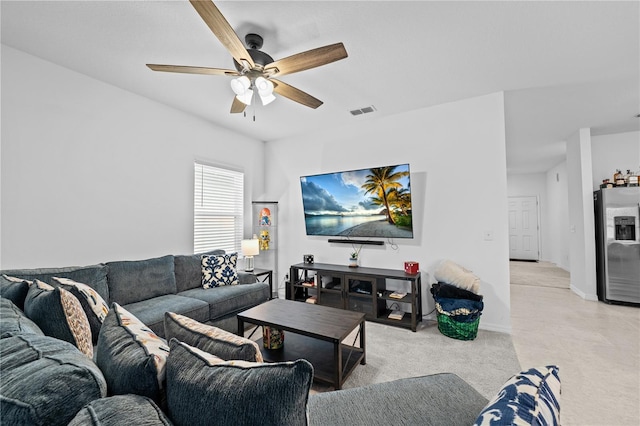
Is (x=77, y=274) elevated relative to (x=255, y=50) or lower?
lower

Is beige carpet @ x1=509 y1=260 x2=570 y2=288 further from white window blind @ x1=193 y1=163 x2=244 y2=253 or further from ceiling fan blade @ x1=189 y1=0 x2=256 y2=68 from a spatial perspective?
ceiling fan blade @ x1=189 y1=0 x2=256 y2=68

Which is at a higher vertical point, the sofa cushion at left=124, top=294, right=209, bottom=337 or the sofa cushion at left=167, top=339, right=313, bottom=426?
the sofa cushion at left=167, top=339, right=313, bottom=426

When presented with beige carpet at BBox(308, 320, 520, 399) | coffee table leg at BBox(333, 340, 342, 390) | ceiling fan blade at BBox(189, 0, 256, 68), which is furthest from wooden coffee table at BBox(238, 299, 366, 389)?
ceiling fan blade at BBox(189, 0, 256, 68)

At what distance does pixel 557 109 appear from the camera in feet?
12.2

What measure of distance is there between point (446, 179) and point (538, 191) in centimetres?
654

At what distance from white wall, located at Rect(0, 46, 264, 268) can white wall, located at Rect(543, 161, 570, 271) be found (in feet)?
26.1

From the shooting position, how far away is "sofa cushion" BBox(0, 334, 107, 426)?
1.78 feet

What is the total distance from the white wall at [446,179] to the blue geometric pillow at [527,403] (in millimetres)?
2789

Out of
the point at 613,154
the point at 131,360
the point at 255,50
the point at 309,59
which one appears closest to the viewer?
the point at 131,360

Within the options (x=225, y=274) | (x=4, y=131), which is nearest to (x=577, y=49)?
(x=225, y=274)

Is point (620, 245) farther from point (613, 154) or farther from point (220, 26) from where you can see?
point (220, 26)

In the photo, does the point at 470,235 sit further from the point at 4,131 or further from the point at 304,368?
the point at 4,131

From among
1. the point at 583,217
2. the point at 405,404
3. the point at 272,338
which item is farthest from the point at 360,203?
the point at 583,217

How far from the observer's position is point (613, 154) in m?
4.66
